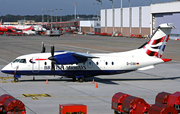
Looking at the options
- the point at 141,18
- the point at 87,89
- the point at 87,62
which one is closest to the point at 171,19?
the point at 141,18

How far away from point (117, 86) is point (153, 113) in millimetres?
15279

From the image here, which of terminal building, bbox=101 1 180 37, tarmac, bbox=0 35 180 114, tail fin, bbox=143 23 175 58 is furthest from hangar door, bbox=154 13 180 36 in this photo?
tail fin, bbox=143 23 175 58

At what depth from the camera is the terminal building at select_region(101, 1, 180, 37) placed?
112 metres

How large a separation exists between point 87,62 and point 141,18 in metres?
102

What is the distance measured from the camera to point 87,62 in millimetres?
31656

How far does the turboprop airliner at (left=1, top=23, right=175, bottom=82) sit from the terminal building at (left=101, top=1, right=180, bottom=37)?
3226 inches

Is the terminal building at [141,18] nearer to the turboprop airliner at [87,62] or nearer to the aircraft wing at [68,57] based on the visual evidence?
the turboprop airliner at [87,62]

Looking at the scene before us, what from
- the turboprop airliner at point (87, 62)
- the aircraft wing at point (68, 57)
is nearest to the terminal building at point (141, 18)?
the turboprop airliner at point (87, 62)

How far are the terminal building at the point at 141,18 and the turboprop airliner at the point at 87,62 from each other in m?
81.9

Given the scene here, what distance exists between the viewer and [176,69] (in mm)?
41875

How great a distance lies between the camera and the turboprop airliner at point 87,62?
3078 cm

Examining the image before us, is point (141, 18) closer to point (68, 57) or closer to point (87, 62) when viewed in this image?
point (87, 62)

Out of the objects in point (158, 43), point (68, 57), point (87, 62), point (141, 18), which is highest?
point (141, 18)

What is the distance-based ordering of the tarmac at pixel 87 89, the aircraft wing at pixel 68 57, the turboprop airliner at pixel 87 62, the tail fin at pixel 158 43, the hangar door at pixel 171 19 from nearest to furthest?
1. the tarmac at pixel 87 89
2. the aircraft wing at pixel 68 57
3. the turboprop airliner at pixel 87 62
4. the tail fin at pixel 158 43
5. the hangar door at pixel 171 19
